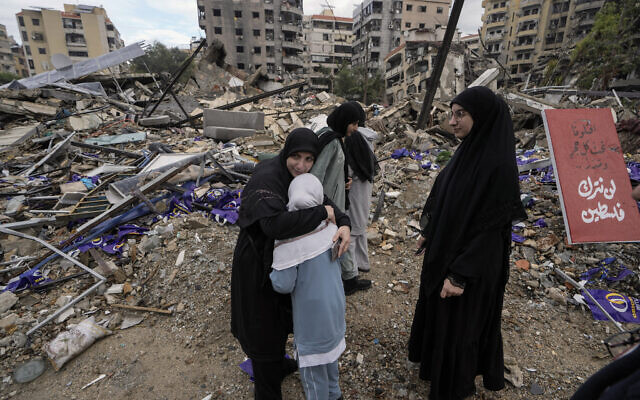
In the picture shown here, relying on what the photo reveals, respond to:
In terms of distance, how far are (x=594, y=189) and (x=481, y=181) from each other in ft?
8.54

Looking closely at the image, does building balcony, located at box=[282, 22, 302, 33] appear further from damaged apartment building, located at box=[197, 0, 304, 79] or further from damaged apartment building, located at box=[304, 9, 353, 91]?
damaged apartment building, located at box=[304, 9, 353, 91]

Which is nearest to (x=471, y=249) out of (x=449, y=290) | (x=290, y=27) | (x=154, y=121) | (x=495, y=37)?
(x=449, y=290)

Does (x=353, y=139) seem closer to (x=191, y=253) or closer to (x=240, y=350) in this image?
(x=240, y=350)

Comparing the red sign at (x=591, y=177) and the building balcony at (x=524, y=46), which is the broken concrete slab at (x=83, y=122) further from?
the building balcony at (x=524, y=46)

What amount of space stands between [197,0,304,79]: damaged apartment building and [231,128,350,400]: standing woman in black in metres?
36.1

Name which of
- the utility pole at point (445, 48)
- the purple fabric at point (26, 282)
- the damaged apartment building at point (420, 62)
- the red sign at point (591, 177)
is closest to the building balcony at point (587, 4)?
the damaged apartment building at point (420, 62)

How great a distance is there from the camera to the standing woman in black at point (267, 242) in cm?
130

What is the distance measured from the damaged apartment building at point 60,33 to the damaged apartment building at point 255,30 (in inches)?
780

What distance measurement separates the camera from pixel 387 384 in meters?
2.09

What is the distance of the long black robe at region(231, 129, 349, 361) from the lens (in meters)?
1.30

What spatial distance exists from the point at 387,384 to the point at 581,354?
Result: 1.57 meters

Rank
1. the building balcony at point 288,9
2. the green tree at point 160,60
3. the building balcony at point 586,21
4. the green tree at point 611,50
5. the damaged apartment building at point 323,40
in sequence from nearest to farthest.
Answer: the green tree at point 611,50, the green tree at point 160,60, the building balcony at point 586,21, the building balcony at point 288,9, the damaged apartment building at point 323,40

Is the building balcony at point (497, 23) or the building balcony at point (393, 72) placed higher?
the building balcony at point (497, 23)

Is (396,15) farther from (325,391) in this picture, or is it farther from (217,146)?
(325,391)
